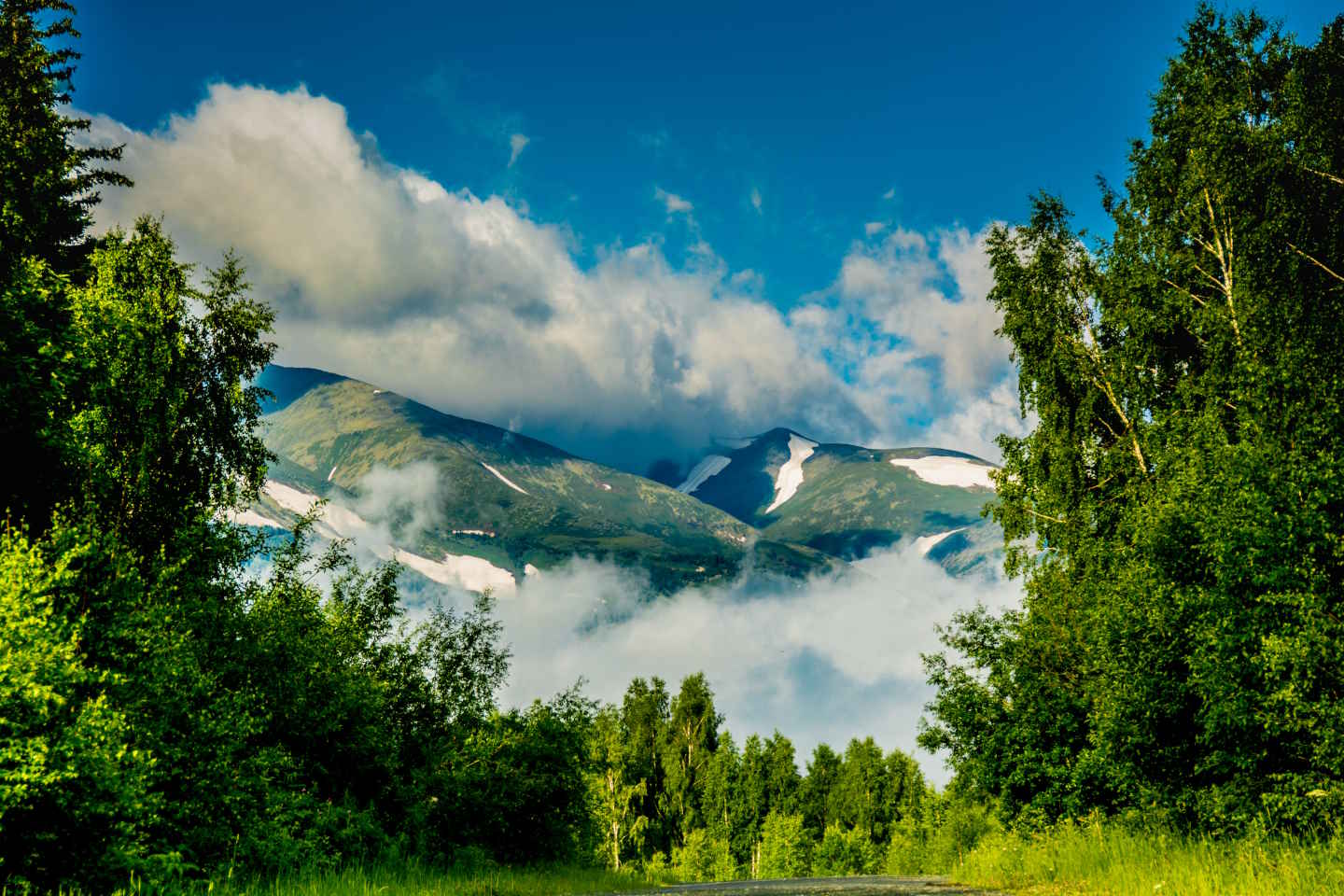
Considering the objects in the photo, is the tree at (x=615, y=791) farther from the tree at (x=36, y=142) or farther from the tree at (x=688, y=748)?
the tree at (x=36, y=142)

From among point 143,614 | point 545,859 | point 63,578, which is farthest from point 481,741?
point 63,578

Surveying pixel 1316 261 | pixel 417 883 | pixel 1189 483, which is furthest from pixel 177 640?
pixel 1316 261

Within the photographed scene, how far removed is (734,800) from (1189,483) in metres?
97.9

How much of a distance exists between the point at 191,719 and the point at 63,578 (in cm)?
540

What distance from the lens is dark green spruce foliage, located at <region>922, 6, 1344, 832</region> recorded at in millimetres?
17422

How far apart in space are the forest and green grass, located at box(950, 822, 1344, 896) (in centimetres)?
80

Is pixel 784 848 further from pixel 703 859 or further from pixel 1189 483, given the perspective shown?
pixel 1189 483

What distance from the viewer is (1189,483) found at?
20.1m

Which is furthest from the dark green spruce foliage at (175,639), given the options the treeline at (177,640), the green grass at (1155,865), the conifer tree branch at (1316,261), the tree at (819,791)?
the tree at (819,791)

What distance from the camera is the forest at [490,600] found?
16.8 metres

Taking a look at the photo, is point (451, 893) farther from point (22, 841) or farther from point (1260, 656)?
point (1260, 656)

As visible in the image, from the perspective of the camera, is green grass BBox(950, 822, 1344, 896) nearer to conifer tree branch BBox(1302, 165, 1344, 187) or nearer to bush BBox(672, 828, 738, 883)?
conifer tree branch BBox(1302, 165, 1344, 187)

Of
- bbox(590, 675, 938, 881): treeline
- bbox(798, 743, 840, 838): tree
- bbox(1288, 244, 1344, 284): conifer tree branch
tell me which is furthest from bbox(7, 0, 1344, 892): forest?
bbox(798, 743, 840, 838): tree

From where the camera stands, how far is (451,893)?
21484 mm
